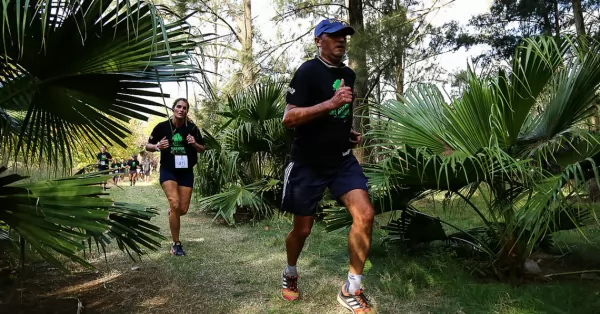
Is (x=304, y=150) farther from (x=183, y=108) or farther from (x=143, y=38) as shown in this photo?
(x=183, y=108)

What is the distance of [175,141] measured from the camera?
438cm

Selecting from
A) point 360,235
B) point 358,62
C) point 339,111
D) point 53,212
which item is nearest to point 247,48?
point 358,62

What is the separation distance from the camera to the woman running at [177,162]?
4.25 meters

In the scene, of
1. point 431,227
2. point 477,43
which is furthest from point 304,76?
point 477,43

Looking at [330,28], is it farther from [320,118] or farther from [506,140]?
[506,140]

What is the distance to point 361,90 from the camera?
280 inches

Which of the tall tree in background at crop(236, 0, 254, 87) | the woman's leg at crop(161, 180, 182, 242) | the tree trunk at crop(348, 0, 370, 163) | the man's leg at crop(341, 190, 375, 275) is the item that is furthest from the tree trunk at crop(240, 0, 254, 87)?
the man's leg at crop(341, 190, 375, 275)

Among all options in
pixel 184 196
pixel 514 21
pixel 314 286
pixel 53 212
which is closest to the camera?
pixel 53 212

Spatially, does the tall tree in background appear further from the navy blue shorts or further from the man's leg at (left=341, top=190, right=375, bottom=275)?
the man's leg at (left=341, top=190, right=375, bottom=275)

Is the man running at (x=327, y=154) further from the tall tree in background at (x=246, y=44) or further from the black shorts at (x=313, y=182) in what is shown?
the tall tree in background at (x=246, y=44)

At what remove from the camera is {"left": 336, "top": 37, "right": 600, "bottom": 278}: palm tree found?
8.49 ft

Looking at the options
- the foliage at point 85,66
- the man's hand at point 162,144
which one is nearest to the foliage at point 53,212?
the foliage at point 85,66

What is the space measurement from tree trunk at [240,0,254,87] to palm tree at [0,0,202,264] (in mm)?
7549

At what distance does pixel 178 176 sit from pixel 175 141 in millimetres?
336
